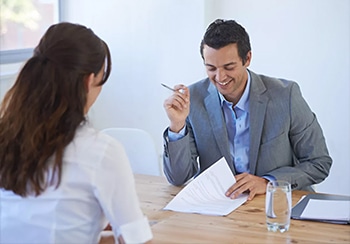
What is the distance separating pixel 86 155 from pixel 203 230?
0.54m

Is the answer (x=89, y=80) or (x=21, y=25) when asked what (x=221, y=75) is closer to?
(x=89, y=80)

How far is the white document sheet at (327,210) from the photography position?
5.82 feet

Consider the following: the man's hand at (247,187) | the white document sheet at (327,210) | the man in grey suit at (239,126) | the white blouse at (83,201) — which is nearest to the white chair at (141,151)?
the man in grey suit at (239,126)

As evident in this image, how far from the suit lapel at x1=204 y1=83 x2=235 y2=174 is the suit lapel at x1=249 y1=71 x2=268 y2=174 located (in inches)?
3.5

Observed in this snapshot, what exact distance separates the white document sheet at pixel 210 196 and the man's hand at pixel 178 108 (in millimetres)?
246

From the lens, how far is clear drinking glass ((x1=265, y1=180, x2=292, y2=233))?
1679 mm

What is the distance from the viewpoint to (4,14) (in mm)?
3023

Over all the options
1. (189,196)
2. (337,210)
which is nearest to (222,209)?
(189,196)

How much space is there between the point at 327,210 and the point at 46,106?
0.99m

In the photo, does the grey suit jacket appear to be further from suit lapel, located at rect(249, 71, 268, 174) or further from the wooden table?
the wooden table

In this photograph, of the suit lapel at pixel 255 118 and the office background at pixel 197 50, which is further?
the office background at pixel 197 50

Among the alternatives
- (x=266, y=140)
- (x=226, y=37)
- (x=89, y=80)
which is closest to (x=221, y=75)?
(x=226, y=37)

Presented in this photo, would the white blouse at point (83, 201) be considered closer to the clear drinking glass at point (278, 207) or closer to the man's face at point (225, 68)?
the clear drinking glass at point (278, 207)

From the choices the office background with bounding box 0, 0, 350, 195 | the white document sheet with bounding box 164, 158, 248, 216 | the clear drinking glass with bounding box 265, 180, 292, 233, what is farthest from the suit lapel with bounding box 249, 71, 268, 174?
the office background with bounding box 0, 0, 350, 195
